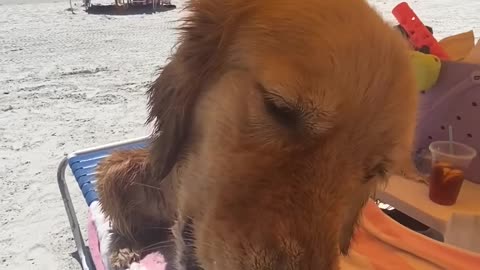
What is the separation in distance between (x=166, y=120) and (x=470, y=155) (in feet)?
3.29

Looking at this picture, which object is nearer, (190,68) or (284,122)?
(284,122)

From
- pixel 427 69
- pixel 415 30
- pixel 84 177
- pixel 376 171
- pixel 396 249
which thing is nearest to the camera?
pixel 376 171

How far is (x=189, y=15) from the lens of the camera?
3.67 feet

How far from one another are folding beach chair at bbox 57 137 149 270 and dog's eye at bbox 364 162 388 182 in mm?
960

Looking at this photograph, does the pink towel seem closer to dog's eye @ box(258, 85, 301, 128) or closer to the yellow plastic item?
the yellow plastic item

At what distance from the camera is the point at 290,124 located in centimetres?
93

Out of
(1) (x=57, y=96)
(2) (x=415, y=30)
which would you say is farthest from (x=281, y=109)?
(1) (x=57, y=96)

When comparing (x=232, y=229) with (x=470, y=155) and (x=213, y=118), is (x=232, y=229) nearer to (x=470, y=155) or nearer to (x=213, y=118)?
(x=213, y=118)

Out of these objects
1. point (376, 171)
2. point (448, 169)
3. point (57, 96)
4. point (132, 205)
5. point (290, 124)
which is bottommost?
point (57, 96)

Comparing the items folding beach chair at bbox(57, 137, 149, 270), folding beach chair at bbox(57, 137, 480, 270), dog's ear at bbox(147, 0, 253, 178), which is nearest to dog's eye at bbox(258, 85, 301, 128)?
dog's ear at bbox(147, 0, 253, 178)

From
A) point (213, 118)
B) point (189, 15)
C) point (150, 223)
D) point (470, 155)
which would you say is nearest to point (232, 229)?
point (213, 118)

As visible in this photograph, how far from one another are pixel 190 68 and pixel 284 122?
0.28 m

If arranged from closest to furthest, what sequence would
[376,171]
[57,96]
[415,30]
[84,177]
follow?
[376,171], [415,30], [84,177], [57,96]

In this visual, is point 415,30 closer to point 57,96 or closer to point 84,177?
point 84,177
